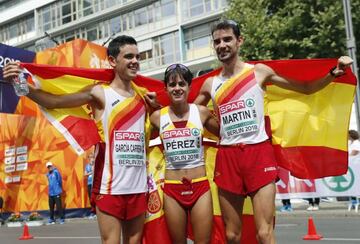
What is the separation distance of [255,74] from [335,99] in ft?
3.90

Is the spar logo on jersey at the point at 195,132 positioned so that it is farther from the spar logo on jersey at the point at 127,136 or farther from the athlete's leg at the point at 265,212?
the athlete's leg at the point at 265,212

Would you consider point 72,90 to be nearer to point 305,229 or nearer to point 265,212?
point 265,212

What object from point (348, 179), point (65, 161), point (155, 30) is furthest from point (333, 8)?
point (155, 30)

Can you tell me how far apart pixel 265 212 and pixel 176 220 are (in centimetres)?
81

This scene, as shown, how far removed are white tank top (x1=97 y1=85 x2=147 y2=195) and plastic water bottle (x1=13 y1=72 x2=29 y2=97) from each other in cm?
71

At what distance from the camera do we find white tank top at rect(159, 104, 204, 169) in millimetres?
4836

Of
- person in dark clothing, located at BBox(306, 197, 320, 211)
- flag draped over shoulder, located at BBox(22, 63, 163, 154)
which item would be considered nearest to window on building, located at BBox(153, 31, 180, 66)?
person in dark clothing, located at BBox(306, 197, 320, 211)

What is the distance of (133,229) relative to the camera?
464 centimetres

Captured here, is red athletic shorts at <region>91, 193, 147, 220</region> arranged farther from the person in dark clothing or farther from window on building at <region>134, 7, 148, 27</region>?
window on building at <region>134, 7, 148, 27</region>

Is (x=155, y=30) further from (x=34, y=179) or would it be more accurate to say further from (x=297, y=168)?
(x=297, y=168)

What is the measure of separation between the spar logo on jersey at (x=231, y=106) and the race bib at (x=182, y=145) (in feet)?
1.04

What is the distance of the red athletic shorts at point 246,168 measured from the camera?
15.2 feet

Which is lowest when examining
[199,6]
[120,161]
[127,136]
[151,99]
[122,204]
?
[122,204]

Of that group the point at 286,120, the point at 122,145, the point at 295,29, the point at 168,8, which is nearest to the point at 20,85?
the point at 122,145
